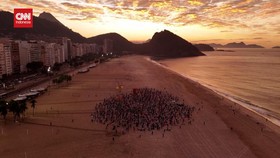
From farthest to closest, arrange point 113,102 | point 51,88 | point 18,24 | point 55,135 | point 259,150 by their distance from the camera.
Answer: point 51,88
point 113,102
point 18,24
point 55,135
point 259,150

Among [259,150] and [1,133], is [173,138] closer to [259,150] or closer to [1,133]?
[259,150]

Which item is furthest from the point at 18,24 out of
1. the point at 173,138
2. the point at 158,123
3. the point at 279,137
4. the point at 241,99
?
the point at 241,99

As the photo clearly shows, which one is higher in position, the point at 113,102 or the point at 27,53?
the point at 27,53

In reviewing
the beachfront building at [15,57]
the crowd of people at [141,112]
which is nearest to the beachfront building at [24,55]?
the beachfront building at [15,57]

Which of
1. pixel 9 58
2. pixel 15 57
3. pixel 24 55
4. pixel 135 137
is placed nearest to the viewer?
pixel 135 137

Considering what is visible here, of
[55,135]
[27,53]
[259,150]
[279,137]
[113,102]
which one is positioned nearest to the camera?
[259,150]

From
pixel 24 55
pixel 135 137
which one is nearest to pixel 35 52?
pixel 24 55

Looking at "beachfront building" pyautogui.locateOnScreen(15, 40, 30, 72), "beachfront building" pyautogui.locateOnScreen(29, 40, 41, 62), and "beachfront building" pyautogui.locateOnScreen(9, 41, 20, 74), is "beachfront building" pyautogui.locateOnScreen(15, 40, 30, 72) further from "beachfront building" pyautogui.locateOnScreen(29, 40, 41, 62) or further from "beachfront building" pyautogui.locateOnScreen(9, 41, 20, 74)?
"beachfront building" pyautogui.locateOnScreen(29, 40, 41, 62)

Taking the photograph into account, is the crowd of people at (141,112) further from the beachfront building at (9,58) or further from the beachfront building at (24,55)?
the beachfront building at (24,55)

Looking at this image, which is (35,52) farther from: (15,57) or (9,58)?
(9,58)
